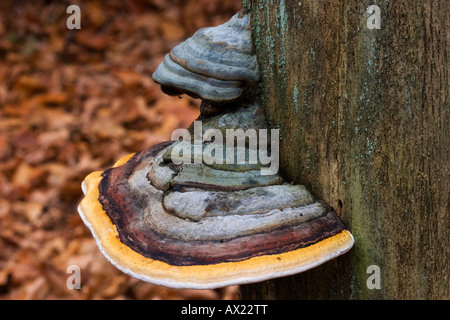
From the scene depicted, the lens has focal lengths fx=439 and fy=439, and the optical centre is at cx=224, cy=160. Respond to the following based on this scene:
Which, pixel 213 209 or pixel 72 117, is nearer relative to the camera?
pixel 213 209

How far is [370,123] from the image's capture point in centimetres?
154

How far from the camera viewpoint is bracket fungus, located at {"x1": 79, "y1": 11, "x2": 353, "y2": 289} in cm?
142

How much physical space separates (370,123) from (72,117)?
422 centimetres

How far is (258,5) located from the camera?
175 cm

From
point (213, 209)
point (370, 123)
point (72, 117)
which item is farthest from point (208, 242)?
point (72, 117)

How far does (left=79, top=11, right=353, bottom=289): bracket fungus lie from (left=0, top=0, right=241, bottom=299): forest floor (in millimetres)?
1607

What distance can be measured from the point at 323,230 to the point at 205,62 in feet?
2.46

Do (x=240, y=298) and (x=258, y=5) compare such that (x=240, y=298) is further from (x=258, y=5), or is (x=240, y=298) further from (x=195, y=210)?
(x=258, y=5)

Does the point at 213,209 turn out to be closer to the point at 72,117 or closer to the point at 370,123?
the point at 370,123

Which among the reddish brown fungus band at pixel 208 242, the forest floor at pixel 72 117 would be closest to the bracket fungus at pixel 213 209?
the reddish brown fungus band at pixel 208 242

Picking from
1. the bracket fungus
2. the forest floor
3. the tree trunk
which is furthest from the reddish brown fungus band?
the forest floor

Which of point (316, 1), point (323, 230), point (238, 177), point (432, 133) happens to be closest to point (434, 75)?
point (432, 133)

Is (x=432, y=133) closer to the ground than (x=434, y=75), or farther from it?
closer to the ground
